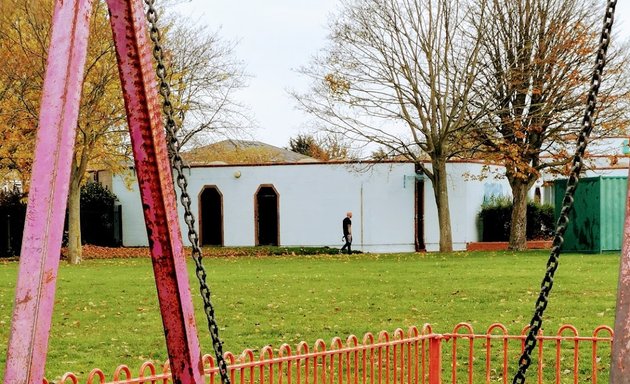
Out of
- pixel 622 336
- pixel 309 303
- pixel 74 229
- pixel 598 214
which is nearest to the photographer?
pixel 622 336

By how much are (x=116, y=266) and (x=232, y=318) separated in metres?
12.5

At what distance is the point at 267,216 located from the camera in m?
39.2

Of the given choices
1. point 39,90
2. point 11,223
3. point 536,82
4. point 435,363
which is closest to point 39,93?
point 39,90

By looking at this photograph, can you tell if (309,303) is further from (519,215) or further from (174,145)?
(519,215)

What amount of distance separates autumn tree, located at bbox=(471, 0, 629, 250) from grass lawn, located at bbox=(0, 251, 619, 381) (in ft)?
25.0

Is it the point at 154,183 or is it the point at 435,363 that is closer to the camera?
the point at 154,183

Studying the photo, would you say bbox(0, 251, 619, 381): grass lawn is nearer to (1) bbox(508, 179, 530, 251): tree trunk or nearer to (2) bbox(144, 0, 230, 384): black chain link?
(2) bbox(144, 0, 230, 384): black chain link

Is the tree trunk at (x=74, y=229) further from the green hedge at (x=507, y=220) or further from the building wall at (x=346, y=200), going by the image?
the green hedge at (x=507, y=220)

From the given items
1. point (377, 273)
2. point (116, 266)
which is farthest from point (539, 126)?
point (116, 266)

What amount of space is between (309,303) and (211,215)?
23720mm

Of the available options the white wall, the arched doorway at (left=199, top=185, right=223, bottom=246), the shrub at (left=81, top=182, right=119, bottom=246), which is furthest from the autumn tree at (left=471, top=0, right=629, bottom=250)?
the shrub at (left=81, top=182, right=119, bottom=246)

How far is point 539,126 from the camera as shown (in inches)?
1262

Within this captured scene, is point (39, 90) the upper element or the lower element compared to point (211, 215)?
upper

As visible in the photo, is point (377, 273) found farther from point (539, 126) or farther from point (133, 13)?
point (133, 13)
